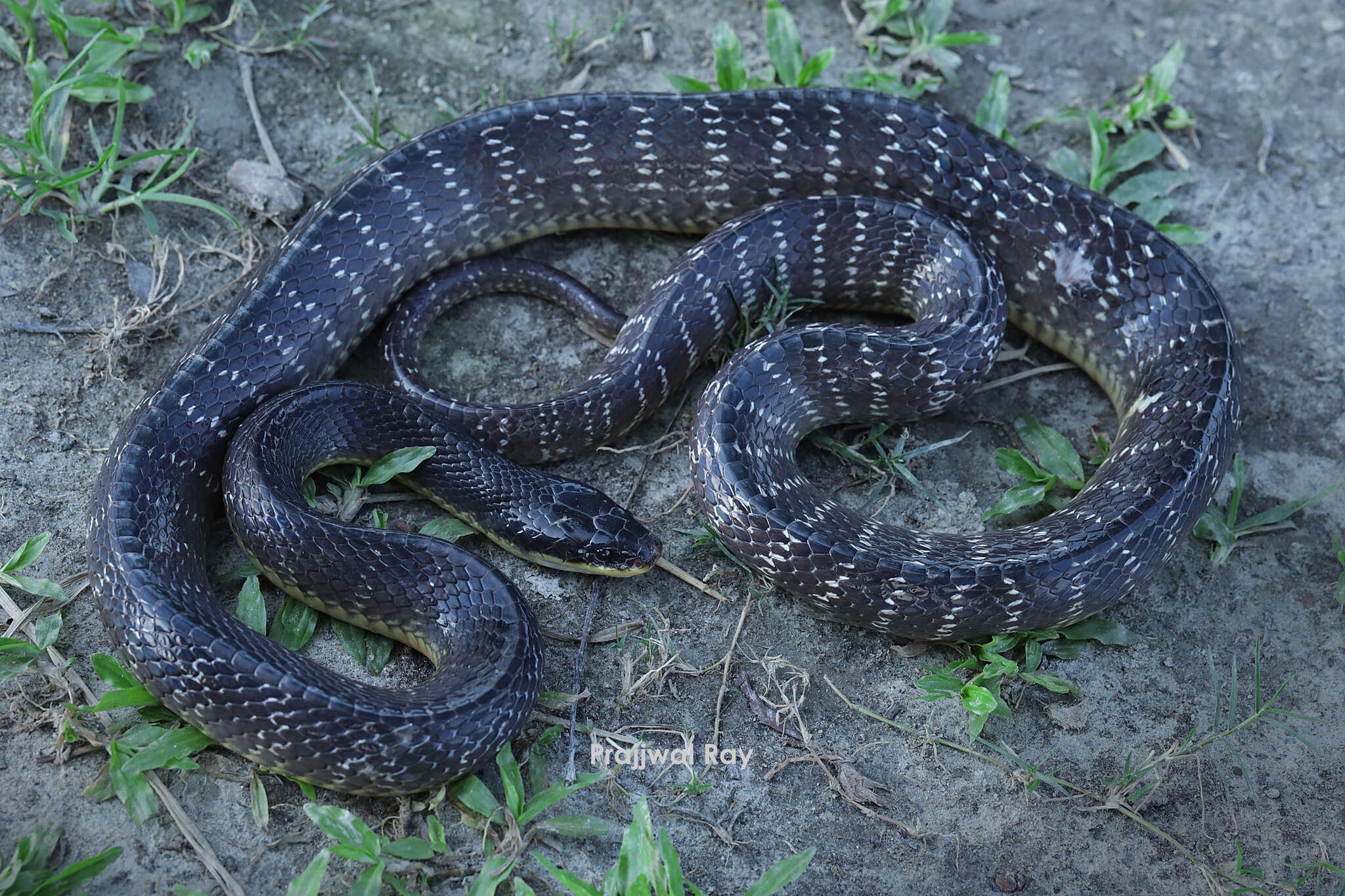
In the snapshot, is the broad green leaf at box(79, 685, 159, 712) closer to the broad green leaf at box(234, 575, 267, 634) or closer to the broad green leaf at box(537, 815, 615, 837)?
the broad green leaf at box(234, 575, 267, 634)

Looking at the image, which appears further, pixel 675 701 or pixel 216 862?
pixel 675 701

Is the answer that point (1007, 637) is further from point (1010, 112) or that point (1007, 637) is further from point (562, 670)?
point (1010, 112)

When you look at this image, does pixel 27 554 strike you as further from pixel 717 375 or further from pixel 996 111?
pixel 996 111

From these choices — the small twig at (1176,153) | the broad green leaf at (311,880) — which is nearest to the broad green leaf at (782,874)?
the broad green leaf at (311,880)

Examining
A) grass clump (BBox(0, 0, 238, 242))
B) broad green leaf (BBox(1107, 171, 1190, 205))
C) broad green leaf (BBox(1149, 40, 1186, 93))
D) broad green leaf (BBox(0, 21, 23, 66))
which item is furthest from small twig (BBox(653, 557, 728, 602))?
broad green leaf (BBox(0, 21, 23, 66))

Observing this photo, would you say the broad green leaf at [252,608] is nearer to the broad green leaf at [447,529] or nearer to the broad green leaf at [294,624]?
the broad green leaf at [294,624]

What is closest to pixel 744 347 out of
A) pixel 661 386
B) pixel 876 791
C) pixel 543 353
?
pixel 661 386

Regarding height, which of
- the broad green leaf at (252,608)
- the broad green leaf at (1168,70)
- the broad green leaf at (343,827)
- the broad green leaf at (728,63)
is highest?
the broad green leaf at (728,63)
